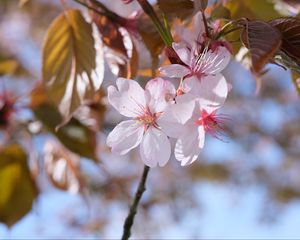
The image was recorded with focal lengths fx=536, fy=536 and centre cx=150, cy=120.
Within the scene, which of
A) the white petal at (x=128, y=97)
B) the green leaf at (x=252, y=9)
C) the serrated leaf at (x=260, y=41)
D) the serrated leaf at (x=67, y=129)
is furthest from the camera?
the serrated leaf at (x=67, y=129)

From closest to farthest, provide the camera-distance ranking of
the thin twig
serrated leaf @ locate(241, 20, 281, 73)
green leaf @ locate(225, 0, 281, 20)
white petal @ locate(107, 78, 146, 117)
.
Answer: serrated leaf @ locate(241, 20, 281, 73) → white petal @ locate(107, 78, 146, 117) → the thin twig → green leaf @ locate(225, 0, 281, 20)

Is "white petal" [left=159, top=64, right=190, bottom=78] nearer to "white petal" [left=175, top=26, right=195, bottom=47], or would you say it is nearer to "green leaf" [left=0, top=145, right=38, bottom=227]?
"white petal" [left=175, top=26, right=195, bottom=47]

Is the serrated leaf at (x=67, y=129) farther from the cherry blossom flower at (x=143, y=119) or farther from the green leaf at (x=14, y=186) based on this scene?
the cherry blossom flower at (x=143, y=119)

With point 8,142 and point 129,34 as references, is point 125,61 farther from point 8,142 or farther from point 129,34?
point 8,142

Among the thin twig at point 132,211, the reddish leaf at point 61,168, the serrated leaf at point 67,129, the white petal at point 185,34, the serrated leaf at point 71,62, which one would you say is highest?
the white petal at point 185,34

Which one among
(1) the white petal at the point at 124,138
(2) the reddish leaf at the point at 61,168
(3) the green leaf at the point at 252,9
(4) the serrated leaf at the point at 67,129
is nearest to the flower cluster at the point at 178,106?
(1) the white petal at the point at 124,138

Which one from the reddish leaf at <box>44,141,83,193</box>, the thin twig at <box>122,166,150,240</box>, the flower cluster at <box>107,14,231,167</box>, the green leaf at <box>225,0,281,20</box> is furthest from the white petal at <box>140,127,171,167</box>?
the reddish leaf at <box>44,141,83,193</box>

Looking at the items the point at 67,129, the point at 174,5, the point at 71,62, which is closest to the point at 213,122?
the point at 174,5


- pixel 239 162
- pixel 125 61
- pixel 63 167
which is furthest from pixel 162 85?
pixel 239 162

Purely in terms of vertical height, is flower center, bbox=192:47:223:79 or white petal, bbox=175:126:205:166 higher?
flower center, bbox=192:47:223:79
